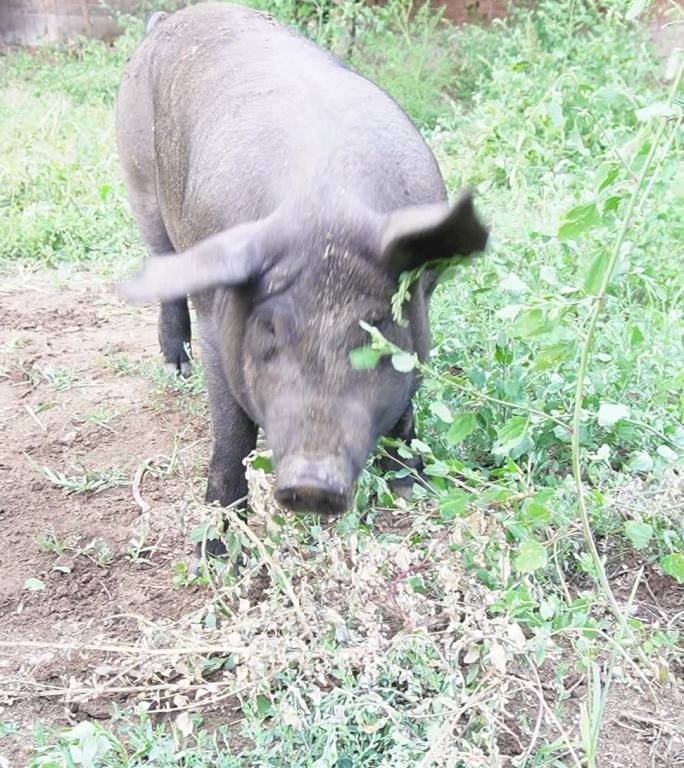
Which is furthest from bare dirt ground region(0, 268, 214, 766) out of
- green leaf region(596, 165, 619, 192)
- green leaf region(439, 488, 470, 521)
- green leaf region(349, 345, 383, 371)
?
green leaf region(596, 165, 619, 192)

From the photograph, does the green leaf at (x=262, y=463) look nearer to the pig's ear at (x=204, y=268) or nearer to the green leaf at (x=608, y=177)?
the pig's ear at (x=204, y=268)

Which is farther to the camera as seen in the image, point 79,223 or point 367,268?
point 79,223

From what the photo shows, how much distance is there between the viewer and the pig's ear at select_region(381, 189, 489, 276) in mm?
1980

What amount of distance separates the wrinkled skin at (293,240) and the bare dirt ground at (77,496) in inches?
13.1

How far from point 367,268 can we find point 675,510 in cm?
100

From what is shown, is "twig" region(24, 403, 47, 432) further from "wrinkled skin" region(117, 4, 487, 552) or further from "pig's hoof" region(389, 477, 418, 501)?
"pig's hoof" region(389, 477, 418, 501)

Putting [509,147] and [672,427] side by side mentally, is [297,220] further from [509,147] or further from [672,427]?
[509,147]

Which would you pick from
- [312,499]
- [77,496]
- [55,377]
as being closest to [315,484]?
[312,499]

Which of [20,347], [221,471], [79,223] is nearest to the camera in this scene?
[221,471]

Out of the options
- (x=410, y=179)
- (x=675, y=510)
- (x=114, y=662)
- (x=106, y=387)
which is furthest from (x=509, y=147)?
(x=114, y=662)

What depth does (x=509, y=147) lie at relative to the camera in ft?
18.7

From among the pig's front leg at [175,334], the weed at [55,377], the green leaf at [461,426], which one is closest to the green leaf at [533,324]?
the green leaf at [461,426]

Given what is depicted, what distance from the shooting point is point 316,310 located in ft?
7.25

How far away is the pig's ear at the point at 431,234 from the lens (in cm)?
198
